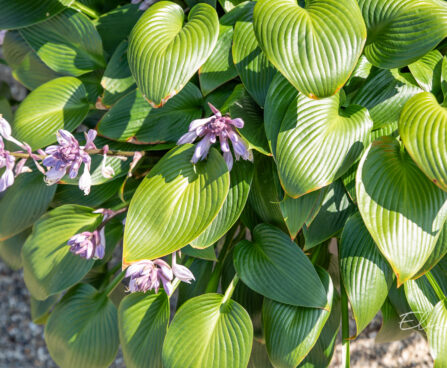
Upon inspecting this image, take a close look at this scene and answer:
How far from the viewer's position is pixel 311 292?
1.46 meters

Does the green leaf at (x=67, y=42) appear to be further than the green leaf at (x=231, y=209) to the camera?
Yes

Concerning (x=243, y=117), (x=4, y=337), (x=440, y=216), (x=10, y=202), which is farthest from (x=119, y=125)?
(x=4, y=337)

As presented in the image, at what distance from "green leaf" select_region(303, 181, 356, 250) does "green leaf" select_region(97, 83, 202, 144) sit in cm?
52

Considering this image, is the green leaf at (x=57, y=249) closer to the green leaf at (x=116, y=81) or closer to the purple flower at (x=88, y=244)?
the purple flower at (x=88, y=244)

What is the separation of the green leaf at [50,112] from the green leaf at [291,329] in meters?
0.95

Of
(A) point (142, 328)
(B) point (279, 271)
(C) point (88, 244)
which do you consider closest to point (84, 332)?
(A) point (142, 328)

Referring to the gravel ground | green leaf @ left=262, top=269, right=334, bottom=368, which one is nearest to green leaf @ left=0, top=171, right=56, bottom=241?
the gravel ground

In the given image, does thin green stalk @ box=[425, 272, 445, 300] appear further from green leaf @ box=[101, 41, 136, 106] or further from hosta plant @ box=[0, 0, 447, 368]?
green leaf @ box=[101, 41, 136, 106]

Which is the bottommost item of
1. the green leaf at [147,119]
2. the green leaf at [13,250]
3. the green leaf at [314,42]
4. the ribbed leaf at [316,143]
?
the green leaf at [13,250]

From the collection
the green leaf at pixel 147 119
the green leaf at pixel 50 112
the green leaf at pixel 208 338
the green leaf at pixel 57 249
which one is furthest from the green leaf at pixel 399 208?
the green leaf at pixel 50 112

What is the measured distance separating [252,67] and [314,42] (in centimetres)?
29

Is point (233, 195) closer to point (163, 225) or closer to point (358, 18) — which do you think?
point (163, 225)

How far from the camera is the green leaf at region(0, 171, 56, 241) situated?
181cm

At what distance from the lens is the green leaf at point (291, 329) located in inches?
57.4
